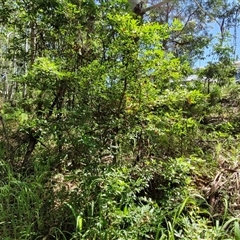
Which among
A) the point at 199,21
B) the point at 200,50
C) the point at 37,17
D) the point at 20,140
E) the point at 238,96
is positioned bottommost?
the point at 20,140

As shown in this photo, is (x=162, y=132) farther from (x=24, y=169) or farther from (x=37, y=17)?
(x=37, y=17)

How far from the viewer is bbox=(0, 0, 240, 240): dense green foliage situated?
6.66 ft

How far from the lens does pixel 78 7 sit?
9.23 ft

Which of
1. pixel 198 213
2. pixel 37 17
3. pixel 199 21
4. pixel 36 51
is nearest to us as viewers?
pixel 198 213

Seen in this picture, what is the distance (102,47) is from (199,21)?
1057 cm

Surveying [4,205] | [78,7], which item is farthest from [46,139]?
[78,7]

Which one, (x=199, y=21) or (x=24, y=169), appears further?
(x=199, y=21)

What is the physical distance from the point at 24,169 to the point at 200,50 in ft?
18.3

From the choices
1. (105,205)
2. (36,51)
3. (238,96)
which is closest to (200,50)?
(238,96)

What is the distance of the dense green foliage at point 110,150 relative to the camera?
2029 millimetres

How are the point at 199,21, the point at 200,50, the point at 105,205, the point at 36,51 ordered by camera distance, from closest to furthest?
the point at 105,205 < the point at 36,51 < the point at 200,50 < the point at 199,21

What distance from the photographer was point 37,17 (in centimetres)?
304

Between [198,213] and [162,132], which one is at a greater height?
[162,132]

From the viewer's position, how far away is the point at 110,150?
7.88 ft
